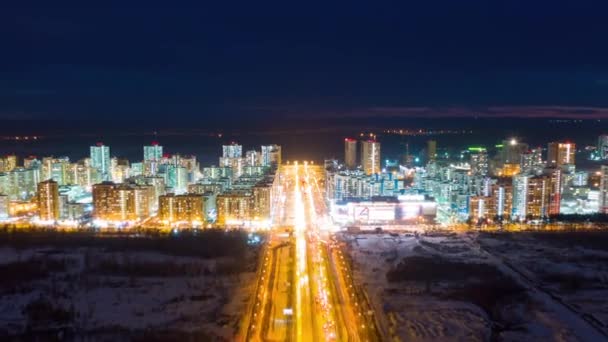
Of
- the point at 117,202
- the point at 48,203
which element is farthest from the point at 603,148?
the point at 48,203

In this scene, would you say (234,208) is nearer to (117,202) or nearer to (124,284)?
(117,202)

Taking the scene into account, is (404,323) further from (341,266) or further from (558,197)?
(558,197)

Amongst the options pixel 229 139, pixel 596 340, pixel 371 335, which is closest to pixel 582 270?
pixel 596 340

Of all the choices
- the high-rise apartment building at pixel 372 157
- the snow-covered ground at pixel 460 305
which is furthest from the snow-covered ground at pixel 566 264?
the high-rise apartment building at pixel 372 157

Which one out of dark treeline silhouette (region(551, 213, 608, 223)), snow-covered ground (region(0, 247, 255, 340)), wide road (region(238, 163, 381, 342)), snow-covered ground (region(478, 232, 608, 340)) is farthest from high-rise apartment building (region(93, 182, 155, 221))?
dark treeline silhouette (region(551, 213, 608, 223))

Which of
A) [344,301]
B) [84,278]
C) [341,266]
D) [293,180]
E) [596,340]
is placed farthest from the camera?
[293,180]

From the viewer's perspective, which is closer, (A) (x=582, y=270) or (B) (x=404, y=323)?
(B) (x=404, y=323)
